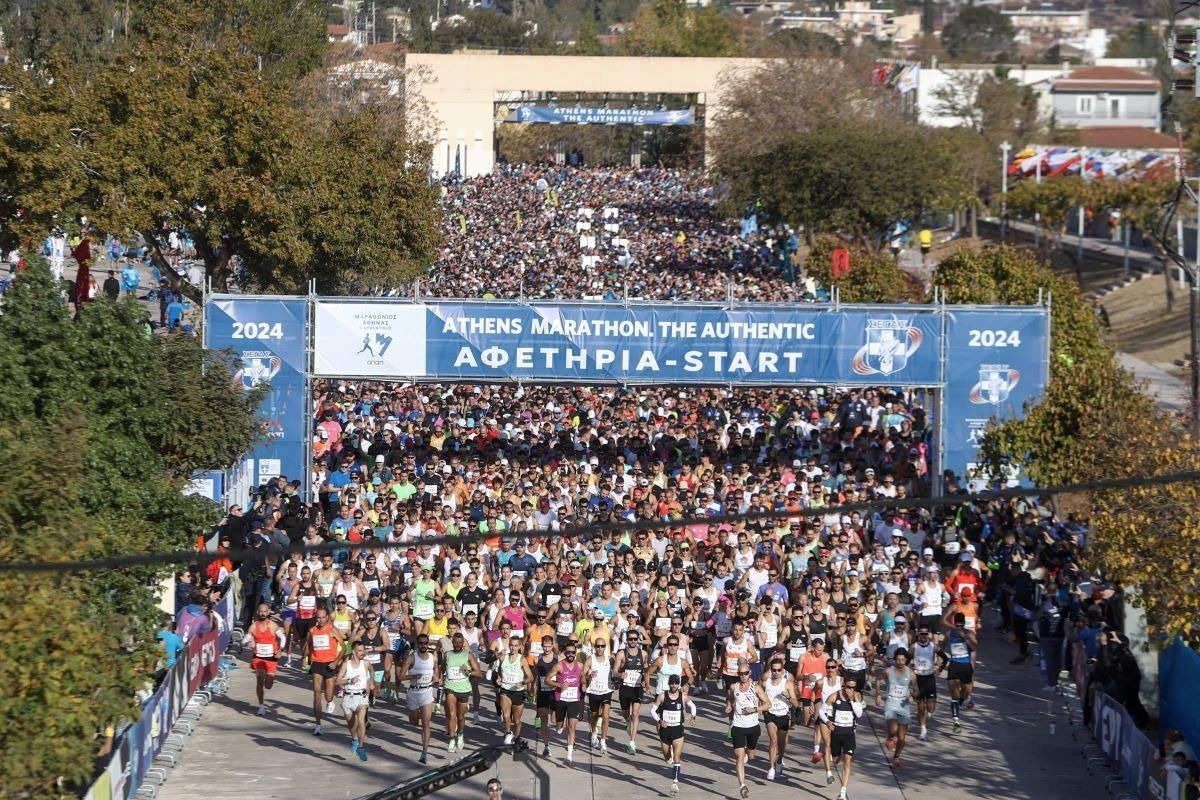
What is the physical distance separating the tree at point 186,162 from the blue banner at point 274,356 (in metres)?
4.36

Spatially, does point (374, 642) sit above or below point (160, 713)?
above

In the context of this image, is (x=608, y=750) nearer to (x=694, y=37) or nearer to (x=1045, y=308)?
(x=1045, y=308)

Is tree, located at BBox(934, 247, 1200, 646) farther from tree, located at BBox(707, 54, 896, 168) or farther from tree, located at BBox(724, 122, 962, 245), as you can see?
tree, located at BBox(707, 54, 896, 168)

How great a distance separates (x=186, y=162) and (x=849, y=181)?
1116 inches

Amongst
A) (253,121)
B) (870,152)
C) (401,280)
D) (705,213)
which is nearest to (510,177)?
(705,213)

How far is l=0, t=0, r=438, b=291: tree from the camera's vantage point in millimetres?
27109

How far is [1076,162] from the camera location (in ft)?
252

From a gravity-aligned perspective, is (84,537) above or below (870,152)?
below

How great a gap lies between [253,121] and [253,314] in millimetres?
5701

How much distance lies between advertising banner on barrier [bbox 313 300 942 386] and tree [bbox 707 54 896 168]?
132 feet

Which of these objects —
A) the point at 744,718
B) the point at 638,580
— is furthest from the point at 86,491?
the point at 744,718

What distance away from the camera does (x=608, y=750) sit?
15289 millimetres

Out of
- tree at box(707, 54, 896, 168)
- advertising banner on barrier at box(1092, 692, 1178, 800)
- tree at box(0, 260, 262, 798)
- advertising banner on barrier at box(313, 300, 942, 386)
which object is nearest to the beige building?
tree at box(707, 54, 896, 168)

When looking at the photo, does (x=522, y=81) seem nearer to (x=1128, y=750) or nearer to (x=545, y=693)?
(x=545, y=693)
